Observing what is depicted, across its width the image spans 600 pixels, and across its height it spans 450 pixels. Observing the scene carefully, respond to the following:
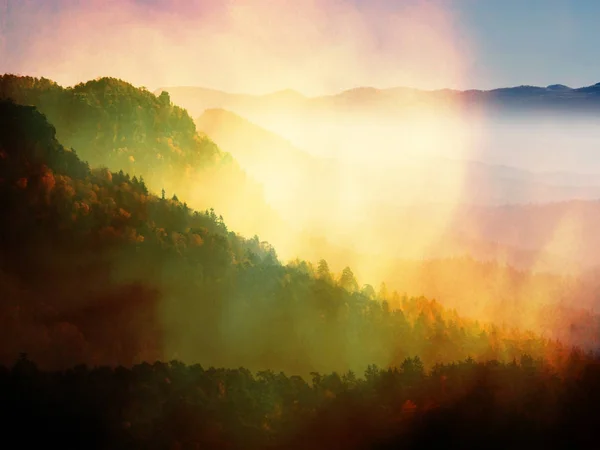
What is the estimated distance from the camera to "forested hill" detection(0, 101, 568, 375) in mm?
84000

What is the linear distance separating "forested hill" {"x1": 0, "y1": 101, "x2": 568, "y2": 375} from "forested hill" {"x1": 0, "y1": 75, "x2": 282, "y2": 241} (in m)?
31.9

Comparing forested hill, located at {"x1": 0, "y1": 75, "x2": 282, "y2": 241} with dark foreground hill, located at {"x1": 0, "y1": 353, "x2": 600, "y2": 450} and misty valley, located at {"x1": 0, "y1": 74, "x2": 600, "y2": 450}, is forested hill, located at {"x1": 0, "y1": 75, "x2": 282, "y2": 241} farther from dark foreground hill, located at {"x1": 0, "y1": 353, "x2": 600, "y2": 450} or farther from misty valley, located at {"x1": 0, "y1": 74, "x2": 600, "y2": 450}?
dark foreground hill, located at {"x1": 0, "y1": 353, "x2": 600, "y2": 450}

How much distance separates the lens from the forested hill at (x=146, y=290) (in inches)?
3307

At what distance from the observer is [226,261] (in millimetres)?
111188

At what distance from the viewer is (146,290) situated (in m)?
101

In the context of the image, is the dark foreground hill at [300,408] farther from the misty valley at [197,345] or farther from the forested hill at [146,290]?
the forested hill at [146,290]

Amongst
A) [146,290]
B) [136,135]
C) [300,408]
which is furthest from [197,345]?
[136,135]

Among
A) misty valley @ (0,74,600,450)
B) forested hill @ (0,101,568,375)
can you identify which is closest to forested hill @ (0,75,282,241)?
misty valley @ (0,74,600,450)

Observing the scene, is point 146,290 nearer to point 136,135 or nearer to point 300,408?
point 300,408

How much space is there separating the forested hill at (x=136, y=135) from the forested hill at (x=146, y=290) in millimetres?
31894

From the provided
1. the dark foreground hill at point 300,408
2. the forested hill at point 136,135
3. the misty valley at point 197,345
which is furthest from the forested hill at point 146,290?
the forested hill at point 136,135

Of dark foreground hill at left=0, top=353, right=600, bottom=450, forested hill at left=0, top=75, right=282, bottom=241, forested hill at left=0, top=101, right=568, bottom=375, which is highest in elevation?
forested hill at left=0, top=75, right=282, bottom=241

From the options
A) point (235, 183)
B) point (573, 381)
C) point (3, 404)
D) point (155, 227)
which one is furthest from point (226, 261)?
point (235, 183)

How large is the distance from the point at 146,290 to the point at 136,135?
222 ft
